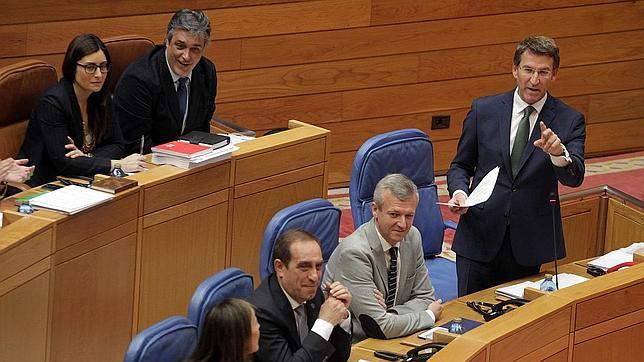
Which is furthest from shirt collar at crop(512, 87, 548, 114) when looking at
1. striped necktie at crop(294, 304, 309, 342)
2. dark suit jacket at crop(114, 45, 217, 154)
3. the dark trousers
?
dark suit jacket at crop(114, 45, 217, 154)

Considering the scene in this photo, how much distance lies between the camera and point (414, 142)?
5.27 m

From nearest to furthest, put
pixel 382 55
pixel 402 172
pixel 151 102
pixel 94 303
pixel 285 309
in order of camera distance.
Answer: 1. pixel 285 309
2. pixel 94 303
3. pixel 151 102
4. pixel 402 172
5. pixel 382 55

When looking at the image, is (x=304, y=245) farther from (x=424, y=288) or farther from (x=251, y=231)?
(x=251, y=231)

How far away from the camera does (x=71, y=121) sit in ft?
15.5

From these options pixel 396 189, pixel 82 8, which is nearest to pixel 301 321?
pixel 396 189

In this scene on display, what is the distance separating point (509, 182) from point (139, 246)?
4.44 feet

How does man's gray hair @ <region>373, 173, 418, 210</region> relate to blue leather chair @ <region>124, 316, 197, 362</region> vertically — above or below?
above

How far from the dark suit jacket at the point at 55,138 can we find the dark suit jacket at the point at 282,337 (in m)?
1.08

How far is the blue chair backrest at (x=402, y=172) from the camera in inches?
199

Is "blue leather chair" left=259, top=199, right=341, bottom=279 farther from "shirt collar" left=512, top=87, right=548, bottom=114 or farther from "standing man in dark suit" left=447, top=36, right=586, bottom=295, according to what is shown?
"shirt collar" left=512, top=87, right=548, bottom=114

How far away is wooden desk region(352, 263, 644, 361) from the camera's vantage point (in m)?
3.75

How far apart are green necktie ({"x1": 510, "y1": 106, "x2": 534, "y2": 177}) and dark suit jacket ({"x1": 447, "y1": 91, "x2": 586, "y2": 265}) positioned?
2 cm

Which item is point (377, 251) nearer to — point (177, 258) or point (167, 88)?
point (177, 258)

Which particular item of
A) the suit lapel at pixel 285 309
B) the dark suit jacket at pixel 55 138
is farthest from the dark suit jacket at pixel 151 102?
the suit lapel at pixel 285 309
